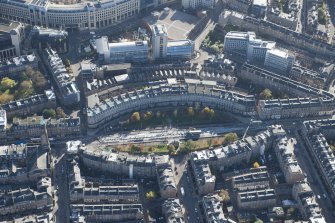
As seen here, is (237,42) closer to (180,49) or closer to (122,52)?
(180,49)

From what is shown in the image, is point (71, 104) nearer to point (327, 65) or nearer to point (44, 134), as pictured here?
point (44, 134)

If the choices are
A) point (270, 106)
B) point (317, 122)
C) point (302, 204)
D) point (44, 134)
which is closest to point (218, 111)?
point (270, 106)

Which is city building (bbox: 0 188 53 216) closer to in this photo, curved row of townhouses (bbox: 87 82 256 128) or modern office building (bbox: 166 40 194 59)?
curved row of townhouses (bbox: 87 82 256 128)

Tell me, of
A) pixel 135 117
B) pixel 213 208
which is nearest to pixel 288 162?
pixel 213 208

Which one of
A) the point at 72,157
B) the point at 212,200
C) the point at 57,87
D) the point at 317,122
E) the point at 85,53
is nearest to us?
the point at 212,200

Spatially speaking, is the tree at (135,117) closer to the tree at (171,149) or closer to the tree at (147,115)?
the tree at (147,115)

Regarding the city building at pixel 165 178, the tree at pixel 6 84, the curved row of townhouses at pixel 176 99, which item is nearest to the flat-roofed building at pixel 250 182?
the city building at pixel 165 178
